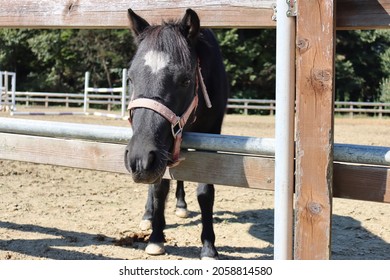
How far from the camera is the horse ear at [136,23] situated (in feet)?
8.90

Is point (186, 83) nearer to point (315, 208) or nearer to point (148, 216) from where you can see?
point (315, 208)

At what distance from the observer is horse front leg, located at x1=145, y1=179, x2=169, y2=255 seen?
4.06 meters

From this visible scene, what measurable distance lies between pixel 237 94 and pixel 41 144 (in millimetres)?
26523

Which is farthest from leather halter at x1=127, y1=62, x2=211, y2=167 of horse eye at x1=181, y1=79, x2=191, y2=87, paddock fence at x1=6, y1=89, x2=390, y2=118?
paddock fence at x1=6, y1=89, x2=390, y2=118

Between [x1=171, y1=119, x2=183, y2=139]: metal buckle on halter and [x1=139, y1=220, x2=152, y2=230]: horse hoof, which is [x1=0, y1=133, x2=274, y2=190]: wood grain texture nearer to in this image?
[x1=171, y1=119, x2=183, y2=139]: metal buckle on halter

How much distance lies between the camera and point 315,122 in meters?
2.11

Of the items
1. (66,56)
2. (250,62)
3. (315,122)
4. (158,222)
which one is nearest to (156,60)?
(315,122)

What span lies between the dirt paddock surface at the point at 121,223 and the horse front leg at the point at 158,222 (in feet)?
0.24

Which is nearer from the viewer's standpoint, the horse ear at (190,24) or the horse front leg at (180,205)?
the horse ear at (190,24)

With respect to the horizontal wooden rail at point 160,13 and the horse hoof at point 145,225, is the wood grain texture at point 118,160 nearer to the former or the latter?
the horizontal wooden rail at point 160,13

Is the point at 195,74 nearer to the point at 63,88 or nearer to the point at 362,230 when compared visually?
Answer: the point at 362,230

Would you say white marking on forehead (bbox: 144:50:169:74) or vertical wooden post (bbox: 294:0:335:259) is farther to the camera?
white marking on forehead (bbox: 144:50:169:74)

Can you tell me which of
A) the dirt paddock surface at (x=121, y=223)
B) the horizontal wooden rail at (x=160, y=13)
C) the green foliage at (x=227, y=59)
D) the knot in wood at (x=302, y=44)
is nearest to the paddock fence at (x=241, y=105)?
the green foliage at (x=227, y=59)

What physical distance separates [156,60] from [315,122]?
3.20ft
